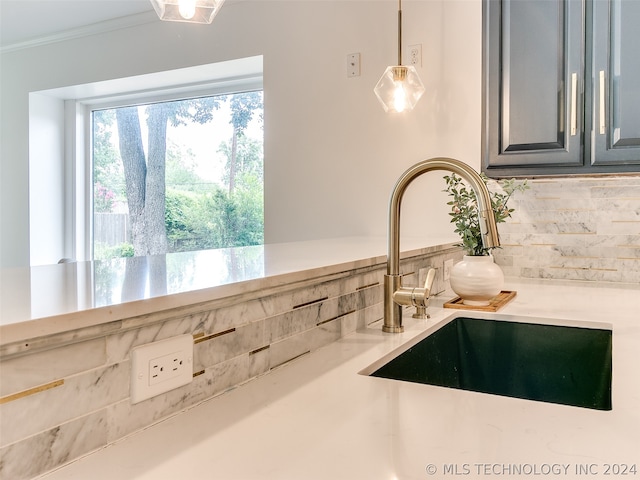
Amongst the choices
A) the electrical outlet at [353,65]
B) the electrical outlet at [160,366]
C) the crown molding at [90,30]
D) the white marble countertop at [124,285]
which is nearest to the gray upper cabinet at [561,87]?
the electrical outlet at [353,65]

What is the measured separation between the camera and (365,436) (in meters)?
0.65

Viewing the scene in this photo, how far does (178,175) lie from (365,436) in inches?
125

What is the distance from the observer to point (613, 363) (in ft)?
3.31

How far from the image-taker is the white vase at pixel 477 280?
59.9 inches

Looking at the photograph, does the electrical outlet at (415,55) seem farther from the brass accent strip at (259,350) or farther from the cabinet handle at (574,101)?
the brass accent strip at (259,350)

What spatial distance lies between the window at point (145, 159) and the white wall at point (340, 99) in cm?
18

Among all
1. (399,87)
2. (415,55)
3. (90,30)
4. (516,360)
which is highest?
(90,30)

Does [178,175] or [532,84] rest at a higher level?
[532,84]

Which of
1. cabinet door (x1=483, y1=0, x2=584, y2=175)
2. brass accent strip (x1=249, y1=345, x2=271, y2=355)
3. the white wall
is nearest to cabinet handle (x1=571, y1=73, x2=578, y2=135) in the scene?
Answer: cabinet door (x1=483, y1=0, x2=584, y2=175)

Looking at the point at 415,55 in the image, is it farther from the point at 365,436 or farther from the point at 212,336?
the point at 365,436

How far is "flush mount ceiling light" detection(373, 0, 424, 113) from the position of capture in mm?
2094

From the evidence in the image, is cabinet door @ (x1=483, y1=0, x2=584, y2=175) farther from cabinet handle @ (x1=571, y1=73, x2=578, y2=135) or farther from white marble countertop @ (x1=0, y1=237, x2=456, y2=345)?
white marble countertop @ (x1=0, y1=237, x2=456, y2=345)

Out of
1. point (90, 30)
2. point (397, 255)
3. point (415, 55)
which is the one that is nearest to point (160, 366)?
point (397, 255)

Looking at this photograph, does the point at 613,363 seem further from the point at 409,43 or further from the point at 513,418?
the point at 409,43
